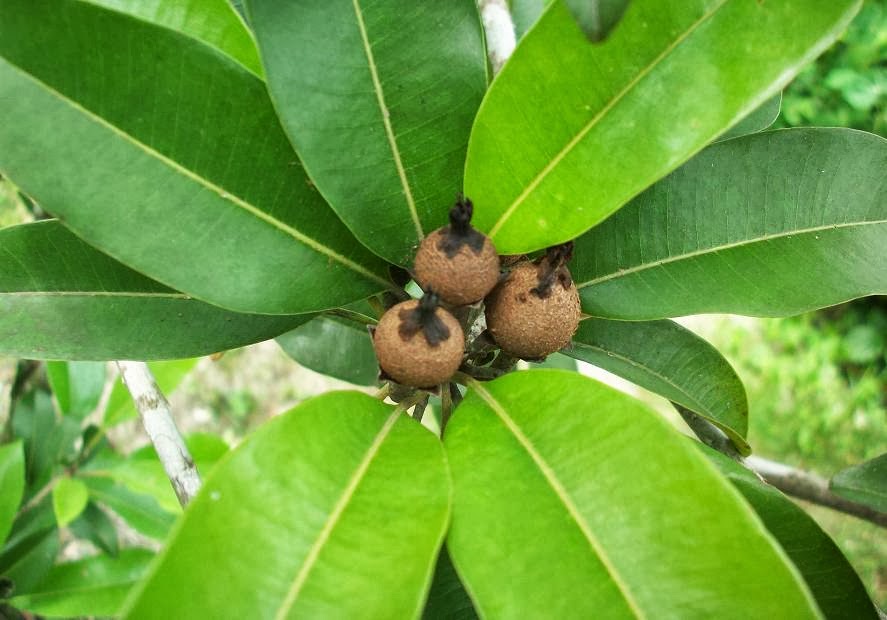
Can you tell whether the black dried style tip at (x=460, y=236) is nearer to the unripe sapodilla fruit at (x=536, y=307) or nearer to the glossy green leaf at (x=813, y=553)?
the unripe sapodilla fruit at (x=536, y=307)

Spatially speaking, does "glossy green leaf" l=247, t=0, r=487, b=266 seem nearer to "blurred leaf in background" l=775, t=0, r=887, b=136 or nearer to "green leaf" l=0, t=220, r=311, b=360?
"green leaf" l=0, t=220, r=311, b=360

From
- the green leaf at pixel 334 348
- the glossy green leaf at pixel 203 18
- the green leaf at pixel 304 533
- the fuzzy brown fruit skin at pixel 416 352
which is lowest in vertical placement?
the green leaf at pixel 304 533

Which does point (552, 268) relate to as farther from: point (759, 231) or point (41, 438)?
point (41, 438)

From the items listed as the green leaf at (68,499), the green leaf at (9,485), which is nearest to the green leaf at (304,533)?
the green leaf at (68,499)

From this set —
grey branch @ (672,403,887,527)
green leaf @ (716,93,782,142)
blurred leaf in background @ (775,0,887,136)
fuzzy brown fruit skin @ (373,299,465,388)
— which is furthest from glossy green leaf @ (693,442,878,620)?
blurred leaf in background @ (775,0,887,136)

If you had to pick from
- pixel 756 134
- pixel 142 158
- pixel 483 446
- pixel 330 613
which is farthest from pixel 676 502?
pixel 142 158
